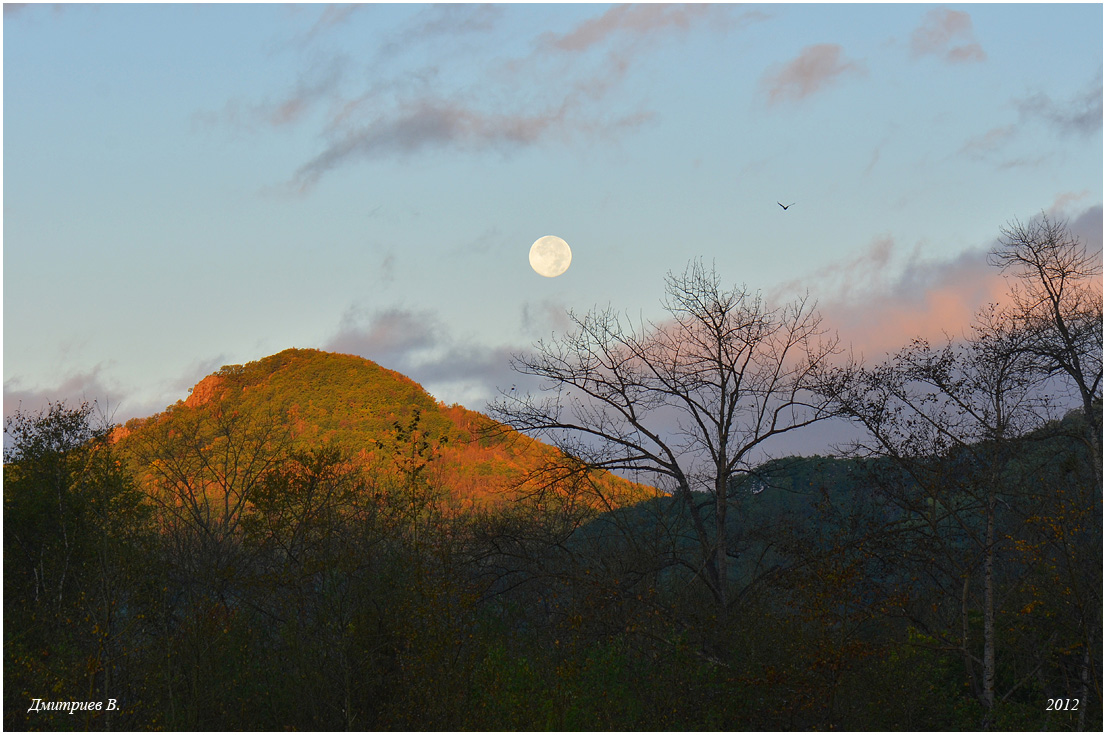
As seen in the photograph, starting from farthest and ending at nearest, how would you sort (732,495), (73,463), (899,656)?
(73,463)
(732,495)
(899,656)

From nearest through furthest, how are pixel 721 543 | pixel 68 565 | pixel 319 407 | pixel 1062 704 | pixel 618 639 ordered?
1. pixel 618 639
2. pixel 1062 704
3. pixel 721 543
4. pixel 68 565
5. pixel 319 407

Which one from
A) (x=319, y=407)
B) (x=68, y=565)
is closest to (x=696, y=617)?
(x=68, y=565)

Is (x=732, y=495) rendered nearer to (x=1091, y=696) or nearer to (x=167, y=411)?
(x=1091, y=696)

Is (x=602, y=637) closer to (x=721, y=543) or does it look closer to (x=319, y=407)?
(x=721, y=543)

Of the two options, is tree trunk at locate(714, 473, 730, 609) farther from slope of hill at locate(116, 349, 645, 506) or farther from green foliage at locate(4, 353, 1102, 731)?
slope of hill at locate(116, 349, 645, 506)

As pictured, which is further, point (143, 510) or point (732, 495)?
point (143, 510)

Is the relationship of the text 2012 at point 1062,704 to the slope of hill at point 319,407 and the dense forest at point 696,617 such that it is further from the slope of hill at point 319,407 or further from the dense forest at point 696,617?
the slope of hill at point 319,407

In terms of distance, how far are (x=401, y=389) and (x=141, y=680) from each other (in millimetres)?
113973

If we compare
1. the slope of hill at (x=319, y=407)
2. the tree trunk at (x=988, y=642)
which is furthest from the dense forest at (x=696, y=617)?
the slope of hill at (x=319, y=407)

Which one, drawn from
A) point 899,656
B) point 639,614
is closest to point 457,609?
point 639,614

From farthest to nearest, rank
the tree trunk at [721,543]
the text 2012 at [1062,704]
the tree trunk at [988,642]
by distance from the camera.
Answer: the tree trunk at [721,543], the tree trunk at [988,642], the text 2012 at [1062,704]

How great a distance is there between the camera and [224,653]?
21281 mm

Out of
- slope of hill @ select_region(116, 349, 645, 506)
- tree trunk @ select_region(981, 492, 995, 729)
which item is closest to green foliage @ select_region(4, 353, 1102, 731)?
tree trunk @ select_region(981, 492, 995, 729)

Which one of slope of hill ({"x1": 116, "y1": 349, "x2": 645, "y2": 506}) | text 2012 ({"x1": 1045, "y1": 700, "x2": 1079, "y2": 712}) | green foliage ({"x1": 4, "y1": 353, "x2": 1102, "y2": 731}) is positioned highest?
slope of hill ({"x1": 116, "y1": 349, "x2": 645, "y2": 506})
